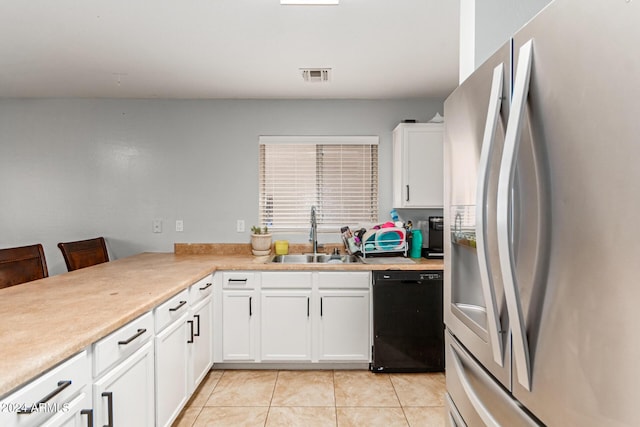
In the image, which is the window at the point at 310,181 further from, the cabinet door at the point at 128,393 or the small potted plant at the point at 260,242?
the cabinet door at the point at 128,393

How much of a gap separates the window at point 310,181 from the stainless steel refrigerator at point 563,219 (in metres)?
2.70

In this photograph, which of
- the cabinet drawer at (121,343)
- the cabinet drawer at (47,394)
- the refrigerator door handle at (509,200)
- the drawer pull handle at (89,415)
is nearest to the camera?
the refrigerator door handle at (509,200)

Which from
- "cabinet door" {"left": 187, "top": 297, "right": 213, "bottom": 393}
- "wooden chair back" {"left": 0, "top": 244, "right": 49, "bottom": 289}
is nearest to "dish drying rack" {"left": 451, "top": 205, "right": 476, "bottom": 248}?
"cabinet door" {"left": 187, "top": 297, "right": 213, "bottom": 393}

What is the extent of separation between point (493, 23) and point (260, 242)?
8.42 ft

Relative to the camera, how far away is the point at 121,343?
60.4 inches

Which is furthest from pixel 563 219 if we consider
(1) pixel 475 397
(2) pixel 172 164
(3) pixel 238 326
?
(2) pixel 172 164

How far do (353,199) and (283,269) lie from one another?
1.09 m

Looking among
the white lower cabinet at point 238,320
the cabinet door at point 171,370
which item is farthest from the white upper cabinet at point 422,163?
the cabinet door at point 171,370

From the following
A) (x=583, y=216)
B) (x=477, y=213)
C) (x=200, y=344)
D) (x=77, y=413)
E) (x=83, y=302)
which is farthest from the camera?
(x=200, y=344)

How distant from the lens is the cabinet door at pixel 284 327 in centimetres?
295

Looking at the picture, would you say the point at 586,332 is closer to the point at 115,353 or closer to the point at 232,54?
the point at 115,353

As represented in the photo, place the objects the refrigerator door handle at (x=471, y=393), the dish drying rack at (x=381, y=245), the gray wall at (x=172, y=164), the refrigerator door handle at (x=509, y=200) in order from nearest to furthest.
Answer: the refrigerator door handle at (x=509, y=200) → the refrigerator door handle at (x=471, y=393) → the dish drying rack at (x=381, y=245) → the gray wall at (x=172, y=164)

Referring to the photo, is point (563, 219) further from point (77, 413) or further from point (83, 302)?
point (83, 302)

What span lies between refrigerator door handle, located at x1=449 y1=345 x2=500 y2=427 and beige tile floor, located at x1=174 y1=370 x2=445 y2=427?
1.36 metres
